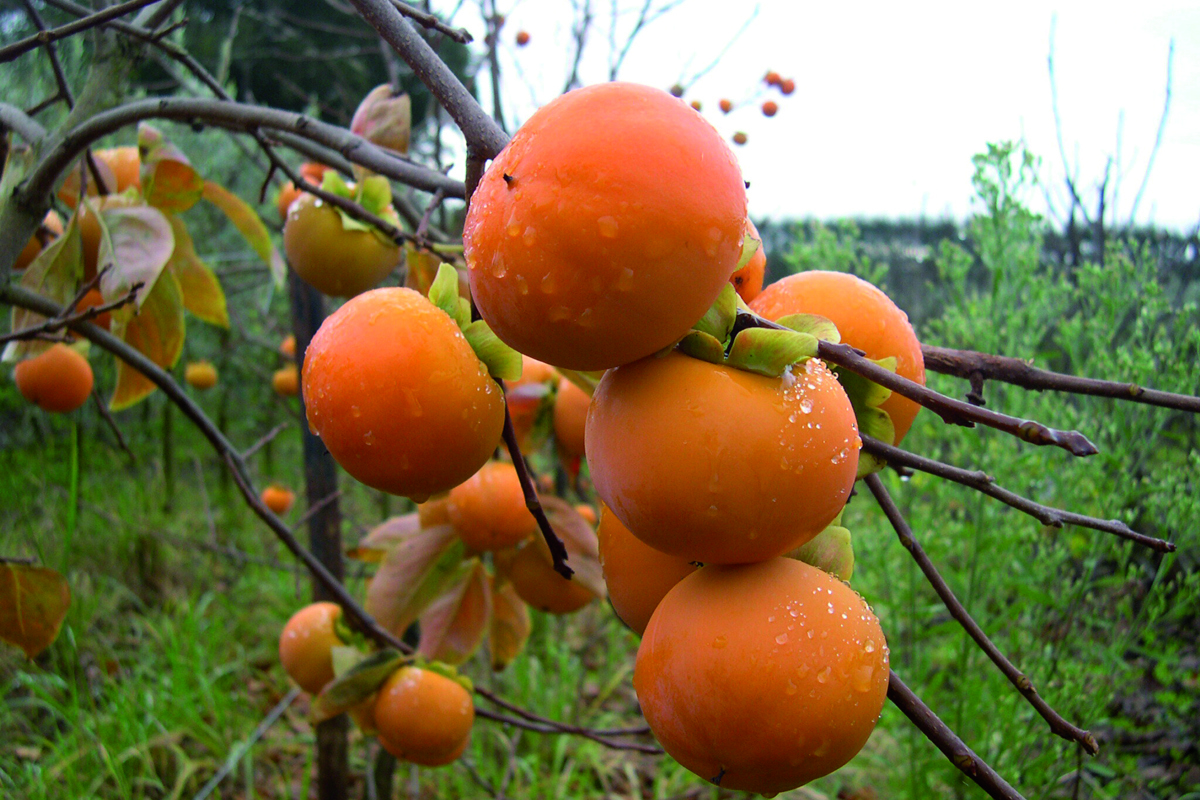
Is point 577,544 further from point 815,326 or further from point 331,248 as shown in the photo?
point 815,326

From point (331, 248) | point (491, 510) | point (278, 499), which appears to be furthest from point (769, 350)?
point (278, 499)

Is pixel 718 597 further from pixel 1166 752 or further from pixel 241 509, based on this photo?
pixel 241 509

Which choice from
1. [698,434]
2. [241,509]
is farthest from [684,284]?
[241,509]

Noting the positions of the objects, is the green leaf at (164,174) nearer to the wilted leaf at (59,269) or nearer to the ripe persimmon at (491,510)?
the wilted leaf at (59,269)

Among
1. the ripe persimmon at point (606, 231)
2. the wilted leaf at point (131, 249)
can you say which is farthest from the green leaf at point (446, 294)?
the wilted leaf at point (131, 249)

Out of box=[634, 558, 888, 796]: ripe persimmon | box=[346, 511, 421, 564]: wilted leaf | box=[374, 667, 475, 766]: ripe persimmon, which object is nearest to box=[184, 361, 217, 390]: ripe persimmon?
box=[346, 511, 421, 564]: wilted leaf

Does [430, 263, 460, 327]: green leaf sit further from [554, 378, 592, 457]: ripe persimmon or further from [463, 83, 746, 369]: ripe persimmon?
[554, 378, 592, 457]: ripe persimmon
